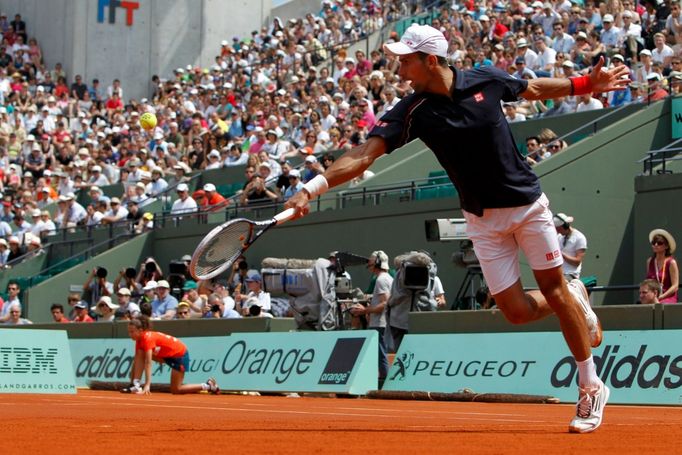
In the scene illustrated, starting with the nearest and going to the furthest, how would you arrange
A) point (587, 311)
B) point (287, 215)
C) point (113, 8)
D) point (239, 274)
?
point (287, 215)
point (587, 311)
point (239, 274)
point (113, 8)

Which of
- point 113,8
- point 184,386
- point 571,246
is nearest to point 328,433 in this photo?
point 571,246

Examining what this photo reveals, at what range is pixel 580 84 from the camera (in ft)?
28.4

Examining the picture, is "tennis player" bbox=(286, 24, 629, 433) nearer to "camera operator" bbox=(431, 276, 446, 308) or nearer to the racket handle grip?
the racket handle grip

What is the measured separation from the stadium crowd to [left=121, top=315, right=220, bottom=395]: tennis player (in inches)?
229

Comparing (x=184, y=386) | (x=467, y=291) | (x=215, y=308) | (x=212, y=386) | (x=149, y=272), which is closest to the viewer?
(x=184, y=386)

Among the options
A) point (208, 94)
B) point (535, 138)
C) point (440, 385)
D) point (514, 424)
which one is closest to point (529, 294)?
point (514, 424)

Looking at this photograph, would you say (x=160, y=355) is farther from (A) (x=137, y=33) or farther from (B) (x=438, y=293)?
(A) (x=137, y=33)

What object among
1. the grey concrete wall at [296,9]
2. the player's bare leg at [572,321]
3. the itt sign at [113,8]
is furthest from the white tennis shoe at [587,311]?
the itt sign at [113,8]

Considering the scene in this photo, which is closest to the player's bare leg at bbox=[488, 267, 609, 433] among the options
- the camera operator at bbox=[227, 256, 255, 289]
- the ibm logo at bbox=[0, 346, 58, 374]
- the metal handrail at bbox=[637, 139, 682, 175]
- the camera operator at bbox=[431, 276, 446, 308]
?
the camera operator at bbox=[431, 276, 446, 308]

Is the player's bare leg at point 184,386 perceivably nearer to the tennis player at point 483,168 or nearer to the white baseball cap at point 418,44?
the tennis player at point 483,168

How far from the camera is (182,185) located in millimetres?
26562

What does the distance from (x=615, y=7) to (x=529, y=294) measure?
1698 centimetres

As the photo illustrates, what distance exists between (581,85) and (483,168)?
123 cm

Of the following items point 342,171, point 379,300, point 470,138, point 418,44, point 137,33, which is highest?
point 137,33
